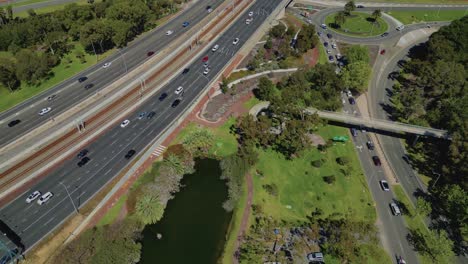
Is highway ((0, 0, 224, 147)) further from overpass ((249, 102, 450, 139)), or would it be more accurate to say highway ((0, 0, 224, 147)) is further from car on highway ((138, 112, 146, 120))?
overpass ((249, 102, 450, 139))

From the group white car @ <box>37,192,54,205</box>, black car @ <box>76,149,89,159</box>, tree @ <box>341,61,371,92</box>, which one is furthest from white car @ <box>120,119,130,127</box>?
tree @ <box>341,61,371,92</box>

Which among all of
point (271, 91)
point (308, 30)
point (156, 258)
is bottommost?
point (156, 258)

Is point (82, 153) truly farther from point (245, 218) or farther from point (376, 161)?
point (376, 161)

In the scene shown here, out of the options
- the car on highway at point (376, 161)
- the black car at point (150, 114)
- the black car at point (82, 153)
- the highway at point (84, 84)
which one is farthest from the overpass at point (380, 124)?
the highway at point (84, 84)

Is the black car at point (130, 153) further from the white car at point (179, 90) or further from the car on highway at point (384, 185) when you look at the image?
the car on highway at point (384, 185)

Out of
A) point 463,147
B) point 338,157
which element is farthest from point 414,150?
point 338,157

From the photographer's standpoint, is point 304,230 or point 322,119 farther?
point 322,119

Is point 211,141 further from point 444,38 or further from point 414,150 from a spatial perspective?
point 444,38
